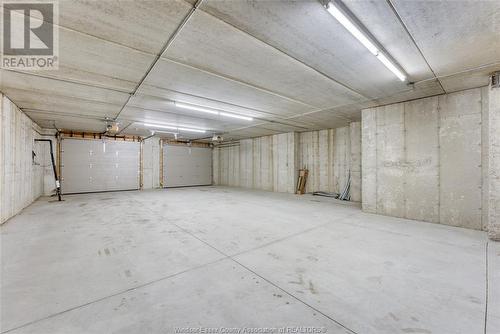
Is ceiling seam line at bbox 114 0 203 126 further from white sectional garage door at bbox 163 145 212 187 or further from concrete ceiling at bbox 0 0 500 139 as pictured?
white sectional garage door at bbox 163 145 212 187

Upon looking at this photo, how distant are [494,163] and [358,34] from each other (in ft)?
13.2

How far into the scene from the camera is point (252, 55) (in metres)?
3.16

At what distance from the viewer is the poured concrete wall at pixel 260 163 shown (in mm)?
10531

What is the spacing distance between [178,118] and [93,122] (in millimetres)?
3629

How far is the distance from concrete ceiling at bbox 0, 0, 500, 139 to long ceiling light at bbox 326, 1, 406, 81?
0.39ft

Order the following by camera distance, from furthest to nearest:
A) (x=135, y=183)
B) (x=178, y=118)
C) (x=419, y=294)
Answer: (x=135, y=183), (x=178, y=118), (x=419, y=294)

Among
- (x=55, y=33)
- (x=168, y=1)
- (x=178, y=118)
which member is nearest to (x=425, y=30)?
(x=168, y=1)

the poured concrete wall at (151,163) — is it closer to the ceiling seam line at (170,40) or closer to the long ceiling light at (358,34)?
the ceiling seam line at (170,40)

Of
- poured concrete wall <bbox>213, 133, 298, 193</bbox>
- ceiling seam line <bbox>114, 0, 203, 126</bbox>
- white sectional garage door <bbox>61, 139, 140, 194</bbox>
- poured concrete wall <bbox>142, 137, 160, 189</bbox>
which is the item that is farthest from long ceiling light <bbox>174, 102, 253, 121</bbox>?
white sectional garage door <bbox>61, 139, 140, 194</bbox>

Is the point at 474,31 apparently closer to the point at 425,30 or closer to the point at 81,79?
the point at 425,30

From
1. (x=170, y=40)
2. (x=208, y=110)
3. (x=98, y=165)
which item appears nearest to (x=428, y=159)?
(x=208, y=110)

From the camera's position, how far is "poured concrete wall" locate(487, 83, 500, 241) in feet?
13.0

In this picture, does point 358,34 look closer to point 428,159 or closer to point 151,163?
point 428,159

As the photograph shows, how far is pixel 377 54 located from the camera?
3.09 meters
